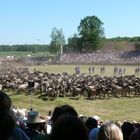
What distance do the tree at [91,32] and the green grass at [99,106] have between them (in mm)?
89407

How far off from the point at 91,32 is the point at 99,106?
9571 cm

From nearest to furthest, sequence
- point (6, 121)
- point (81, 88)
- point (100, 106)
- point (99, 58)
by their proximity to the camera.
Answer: point (6, 121)
point (100, 106)
point (81, 88)
point (99, 58)

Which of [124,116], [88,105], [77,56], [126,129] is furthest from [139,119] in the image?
[77,56]

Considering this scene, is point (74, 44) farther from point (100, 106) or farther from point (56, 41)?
point (100, 106)

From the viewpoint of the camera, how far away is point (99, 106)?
30844 millimetres

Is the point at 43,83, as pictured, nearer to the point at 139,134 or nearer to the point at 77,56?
the point at 139,134

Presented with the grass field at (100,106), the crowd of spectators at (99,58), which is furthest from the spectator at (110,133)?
the crowd of spectators at (99,58)

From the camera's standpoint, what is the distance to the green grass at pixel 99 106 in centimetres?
2753

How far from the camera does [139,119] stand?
84.4 ft

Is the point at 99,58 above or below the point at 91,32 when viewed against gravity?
below

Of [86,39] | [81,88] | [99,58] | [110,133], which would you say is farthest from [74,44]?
[110,133]

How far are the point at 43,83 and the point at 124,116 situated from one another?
12654mm

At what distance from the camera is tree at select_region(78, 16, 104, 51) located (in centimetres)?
12388

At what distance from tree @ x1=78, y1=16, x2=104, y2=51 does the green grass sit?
89407 millimetres
